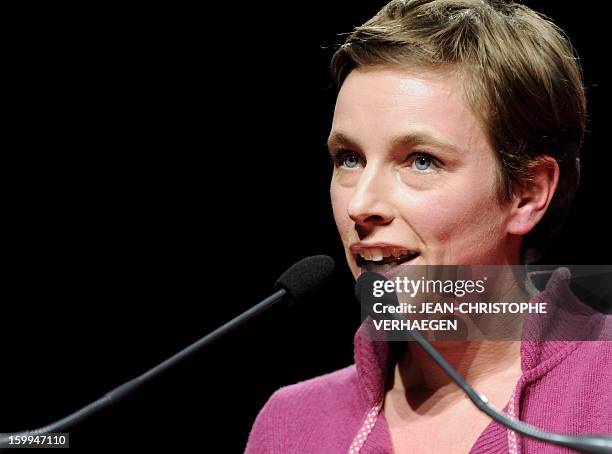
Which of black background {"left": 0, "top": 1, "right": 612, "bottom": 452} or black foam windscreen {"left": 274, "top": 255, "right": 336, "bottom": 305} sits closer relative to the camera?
black foam windscreen {"left": 274, "top": 255, "right": 336, "bottom": 305}

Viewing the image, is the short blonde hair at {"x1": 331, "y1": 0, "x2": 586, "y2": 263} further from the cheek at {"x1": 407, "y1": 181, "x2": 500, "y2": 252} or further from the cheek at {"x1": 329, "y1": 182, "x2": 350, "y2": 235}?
the cheek at {"x1": 329, "y1": 182, "x2": 350, "y2": 235}

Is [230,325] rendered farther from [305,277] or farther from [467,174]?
[467,174]

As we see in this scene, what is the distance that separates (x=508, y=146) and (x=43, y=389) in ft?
3.88

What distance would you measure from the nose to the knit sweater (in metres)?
0.22

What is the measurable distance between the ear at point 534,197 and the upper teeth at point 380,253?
0.20m

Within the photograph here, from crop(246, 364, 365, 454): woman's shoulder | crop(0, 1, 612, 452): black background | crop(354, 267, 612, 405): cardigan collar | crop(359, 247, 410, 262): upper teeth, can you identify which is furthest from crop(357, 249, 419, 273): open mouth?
crop(0, 1, 612, 452): black background

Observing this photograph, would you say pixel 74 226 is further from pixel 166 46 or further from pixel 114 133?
pixel 166 46

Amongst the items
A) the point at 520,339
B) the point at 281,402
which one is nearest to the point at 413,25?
the point at 520,339

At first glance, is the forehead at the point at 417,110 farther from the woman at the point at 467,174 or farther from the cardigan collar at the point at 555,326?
the cardigan collar at the point at 555,326

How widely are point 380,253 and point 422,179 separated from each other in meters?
0.13

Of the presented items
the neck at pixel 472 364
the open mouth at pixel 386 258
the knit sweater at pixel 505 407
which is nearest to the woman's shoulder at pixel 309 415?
the knit sweater at pixel 505 407

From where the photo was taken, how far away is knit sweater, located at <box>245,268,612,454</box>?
4.33 ft

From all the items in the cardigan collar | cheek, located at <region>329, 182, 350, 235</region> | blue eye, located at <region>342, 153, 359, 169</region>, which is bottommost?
the cardigan collar

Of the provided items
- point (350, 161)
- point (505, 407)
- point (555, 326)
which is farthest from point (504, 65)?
point (505, 407)
